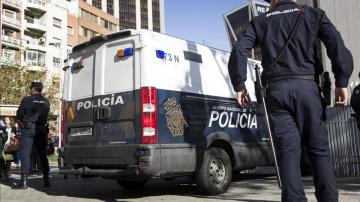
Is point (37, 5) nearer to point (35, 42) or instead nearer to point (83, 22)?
point (35, 42)

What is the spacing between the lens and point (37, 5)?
58.4 metres

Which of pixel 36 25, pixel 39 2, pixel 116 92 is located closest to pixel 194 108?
pixel 116 92

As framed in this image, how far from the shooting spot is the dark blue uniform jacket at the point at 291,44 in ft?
12.5

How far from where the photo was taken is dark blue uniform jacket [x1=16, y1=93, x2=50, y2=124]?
8.42m

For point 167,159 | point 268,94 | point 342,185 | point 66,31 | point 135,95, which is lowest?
point 342,185

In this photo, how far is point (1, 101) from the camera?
122 feet

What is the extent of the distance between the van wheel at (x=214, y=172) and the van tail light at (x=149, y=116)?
3.24 feet

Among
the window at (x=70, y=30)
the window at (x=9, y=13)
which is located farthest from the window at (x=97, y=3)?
the window at (x=9, y=13)

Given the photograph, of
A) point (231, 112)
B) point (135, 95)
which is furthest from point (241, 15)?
point (135, 95)

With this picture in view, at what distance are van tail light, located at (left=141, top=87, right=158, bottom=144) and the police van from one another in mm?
13

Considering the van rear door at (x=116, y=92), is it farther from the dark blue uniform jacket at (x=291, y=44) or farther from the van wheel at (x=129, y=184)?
the dark blue uniform jacket at (x=291, y=44)

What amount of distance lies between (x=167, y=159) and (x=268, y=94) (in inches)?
108

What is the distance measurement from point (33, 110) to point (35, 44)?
5062 centimetres

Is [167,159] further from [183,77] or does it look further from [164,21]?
[164,21]
